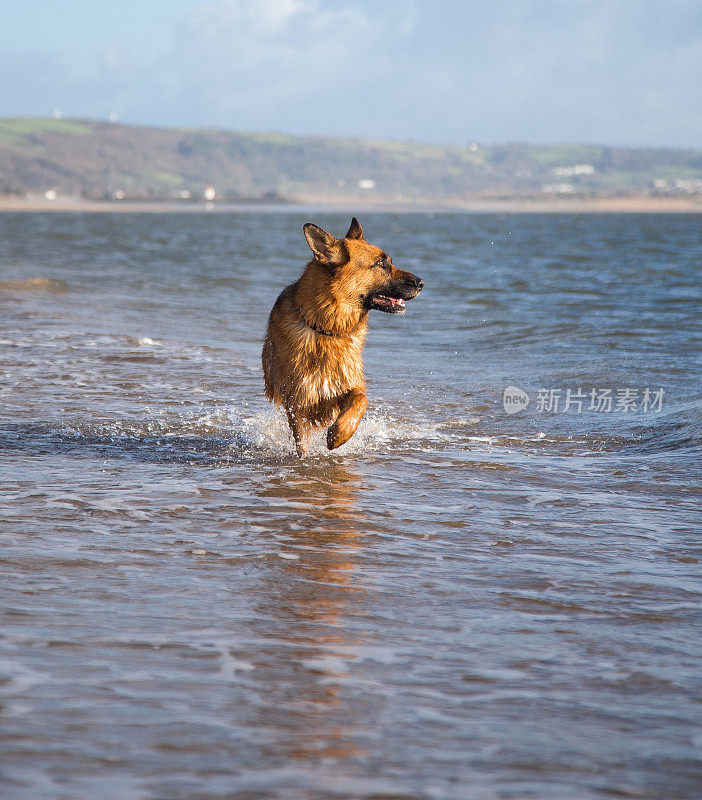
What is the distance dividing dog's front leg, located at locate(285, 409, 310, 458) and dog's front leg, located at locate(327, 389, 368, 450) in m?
0.37

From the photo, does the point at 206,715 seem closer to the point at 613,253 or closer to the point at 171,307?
the point at 171,307

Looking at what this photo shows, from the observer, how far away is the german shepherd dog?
7.49m

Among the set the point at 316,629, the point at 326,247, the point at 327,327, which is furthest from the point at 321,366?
the point at 316,629

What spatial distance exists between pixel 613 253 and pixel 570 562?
131ft

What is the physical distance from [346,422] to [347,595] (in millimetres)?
2834

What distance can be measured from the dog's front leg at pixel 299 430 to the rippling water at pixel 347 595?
17cm

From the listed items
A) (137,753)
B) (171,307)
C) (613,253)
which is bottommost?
(137,753)

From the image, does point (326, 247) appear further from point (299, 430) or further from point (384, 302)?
A: point (299, 430)

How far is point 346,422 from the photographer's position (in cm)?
727

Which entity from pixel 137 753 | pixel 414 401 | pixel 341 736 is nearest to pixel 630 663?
pixel 341 736

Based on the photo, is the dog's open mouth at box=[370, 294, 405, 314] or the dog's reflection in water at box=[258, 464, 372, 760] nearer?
the dog's reflection in water at box=[258, 464, 372, 760]

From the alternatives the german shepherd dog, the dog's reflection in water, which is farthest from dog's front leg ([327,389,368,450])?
the dog's reflection in water

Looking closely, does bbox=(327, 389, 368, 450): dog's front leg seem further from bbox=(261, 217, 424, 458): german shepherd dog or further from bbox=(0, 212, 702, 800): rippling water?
bbox=(0, 212, 702, 800): rippling water

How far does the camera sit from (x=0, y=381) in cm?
1062
